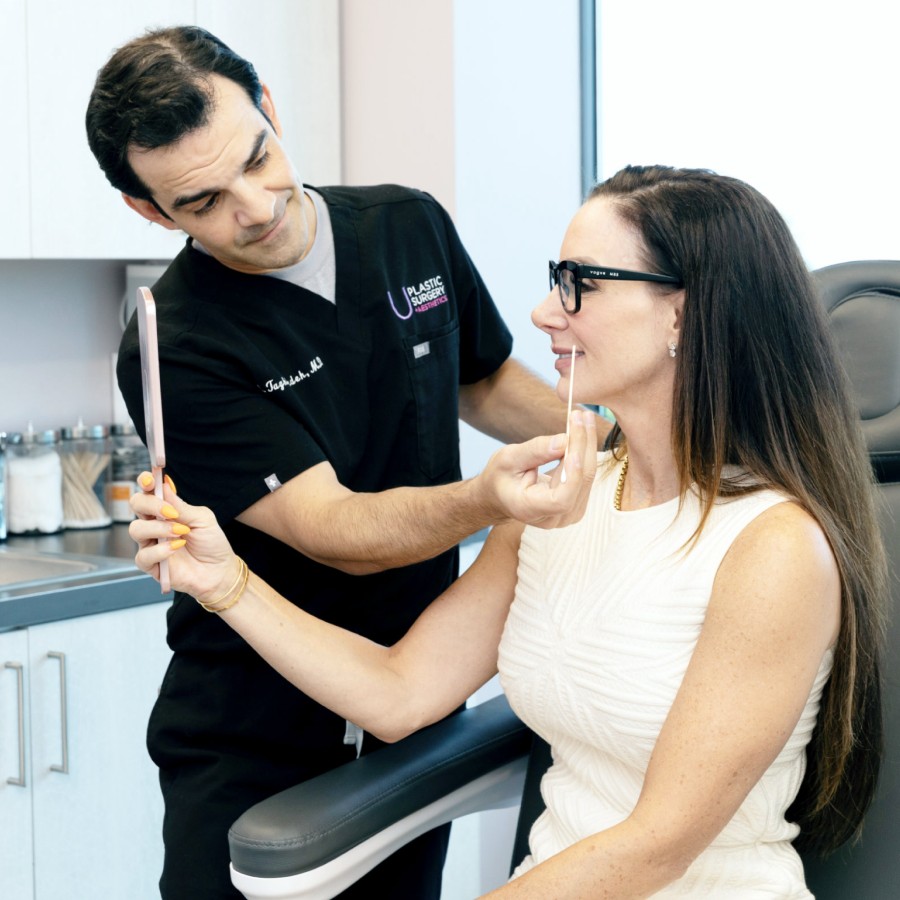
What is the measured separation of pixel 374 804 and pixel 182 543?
0.35 metres

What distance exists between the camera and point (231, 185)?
149 centimetres

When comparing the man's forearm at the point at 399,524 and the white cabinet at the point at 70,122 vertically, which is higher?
the white cabinet at the point at 70,122

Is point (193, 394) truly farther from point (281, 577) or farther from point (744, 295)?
point (744, 295)

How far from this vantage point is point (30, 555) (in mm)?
2457

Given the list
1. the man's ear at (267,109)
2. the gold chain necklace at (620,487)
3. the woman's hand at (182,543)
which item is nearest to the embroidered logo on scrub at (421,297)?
the man's ear at (267,109)

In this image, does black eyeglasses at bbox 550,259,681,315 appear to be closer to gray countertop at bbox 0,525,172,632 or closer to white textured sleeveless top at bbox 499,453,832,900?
white textured sleeveless top at bbox 499,453,832,900

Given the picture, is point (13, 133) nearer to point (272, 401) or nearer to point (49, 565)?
point (49, 565)

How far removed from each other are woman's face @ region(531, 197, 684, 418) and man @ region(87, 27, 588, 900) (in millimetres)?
201

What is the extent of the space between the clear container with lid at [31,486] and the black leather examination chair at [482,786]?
4.31 ft

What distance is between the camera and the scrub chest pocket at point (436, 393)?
1703 millimetres

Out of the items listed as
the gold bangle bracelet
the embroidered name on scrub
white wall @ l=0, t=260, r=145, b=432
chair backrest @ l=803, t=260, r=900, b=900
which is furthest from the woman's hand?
white wall @ l=0, t=260, r=145, b=432

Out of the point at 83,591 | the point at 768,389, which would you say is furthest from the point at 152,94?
the point at 83,591

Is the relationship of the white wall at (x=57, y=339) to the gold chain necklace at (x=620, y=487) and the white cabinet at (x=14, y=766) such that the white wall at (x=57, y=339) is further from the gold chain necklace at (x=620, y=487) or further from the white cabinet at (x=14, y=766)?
the gold chain necklace at (x=620, y=487)

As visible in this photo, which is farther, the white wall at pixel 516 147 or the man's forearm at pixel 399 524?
the white wall at pixel 516 147
